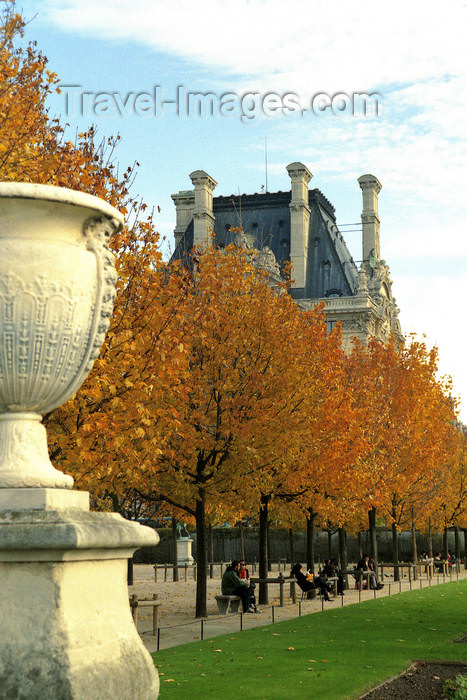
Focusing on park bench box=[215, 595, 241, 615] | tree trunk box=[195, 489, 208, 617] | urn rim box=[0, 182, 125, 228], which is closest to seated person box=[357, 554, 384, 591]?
park bench box=[215, 595, 241, 615]

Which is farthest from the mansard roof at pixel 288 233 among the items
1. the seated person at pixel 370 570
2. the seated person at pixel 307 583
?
the seated person at pixel 307 583

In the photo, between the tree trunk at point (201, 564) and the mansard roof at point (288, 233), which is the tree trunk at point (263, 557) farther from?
the mansard roof at point (288, 233)

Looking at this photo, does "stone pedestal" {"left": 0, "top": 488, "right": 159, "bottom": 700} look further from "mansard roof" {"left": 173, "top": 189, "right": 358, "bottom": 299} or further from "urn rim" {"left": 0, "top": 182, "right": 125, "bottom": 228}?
"mansard roof" {"left": 173, "top": 189, "right": 358, "bottom": 299}

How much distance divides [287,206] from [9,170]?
59919 millimetres

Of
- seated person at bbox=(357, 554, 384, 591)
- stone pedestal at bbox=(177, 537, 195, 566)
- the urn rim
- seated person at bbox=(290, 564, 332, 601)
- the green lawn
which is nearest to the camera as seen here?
the urn rim

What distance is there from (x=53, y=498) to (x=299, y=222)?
63127 millimetres

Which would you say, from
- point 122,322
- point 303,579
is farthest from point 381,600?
point 122,322

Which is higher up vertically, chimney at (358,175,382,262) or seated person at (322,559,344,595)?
chimney at (358,175,382,262)

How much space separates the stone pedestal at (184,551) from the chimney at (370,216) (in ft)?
105

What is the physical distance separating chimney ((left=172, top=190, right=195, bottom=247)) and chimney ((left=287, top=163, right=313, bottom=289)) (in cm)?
934

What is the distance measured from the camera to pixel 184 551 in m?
47.6

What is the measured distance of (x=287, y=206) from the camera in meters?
71.6

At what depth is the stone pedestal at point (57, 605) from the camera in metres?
4.73

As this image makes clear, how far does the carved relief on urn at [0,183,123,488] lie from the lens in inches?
205
